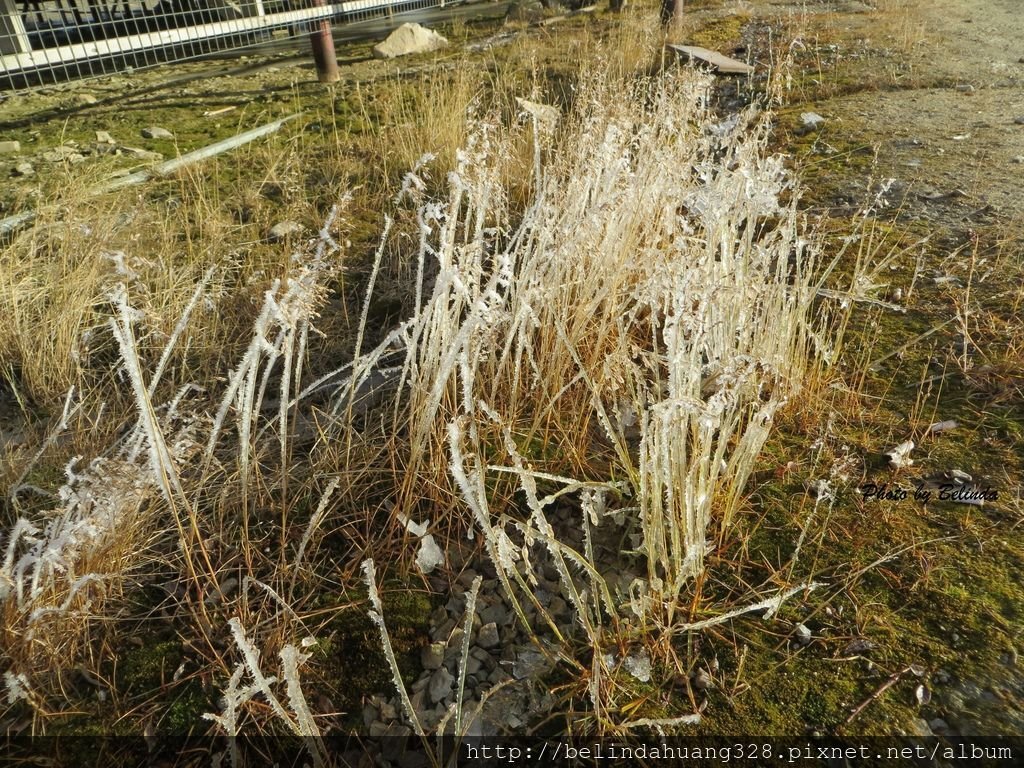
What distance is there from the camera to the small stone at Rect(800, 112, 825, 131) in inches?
198

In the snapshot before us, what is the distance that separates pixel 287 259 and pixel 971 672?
10.6 ft

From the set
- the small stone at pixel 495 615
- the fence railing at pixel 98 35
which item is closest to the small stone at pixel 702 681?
the small stone at pixel 495 615

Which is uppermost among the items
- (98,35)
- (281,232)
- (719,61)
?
(98,35)

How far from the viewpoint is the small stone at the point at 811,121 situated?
5.04 metres

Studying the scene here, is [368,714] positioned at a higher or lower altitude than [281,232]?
lower

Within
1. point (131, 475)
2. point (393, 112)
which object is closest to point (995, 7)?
point (393, 112)

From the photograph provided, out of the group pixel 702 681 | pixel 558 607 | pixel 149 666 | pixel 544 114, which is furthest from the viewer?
pixel 544 114

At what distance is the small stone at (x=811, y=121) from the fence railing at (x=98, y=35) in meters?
4.68

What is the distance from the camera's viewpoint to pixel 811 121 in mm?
5078

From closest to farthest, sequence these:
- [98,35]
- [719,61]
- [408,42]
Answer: [719,61]
[98,35]
[408,42]

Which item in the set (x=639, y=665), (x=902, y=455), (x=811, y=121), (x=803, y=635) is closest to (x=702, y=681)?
Result: (x=639, y=665)

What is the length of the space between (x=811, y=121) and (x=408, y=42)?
5247 mm

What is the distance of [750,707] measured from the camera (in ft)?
5.21

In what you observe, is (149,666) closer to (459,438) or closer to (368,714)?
(368,714)
